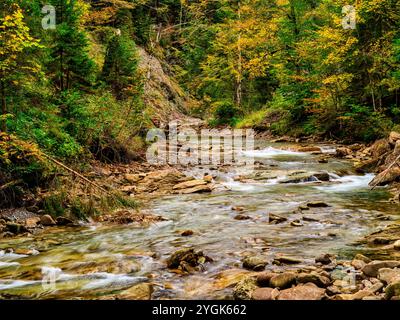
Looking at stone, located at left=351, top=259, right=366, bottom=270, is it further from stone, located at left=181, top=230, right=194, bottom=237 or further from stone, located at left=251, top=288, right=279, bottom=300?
stone, located at left=181, top=230, right=194, bottom=237

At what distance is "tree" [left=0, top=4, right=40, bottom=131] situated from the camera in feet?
27.3

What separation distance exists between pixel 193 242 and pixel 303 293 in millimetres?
3275

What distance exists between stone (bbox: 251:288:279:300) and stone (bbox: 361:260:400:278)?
1329 mm

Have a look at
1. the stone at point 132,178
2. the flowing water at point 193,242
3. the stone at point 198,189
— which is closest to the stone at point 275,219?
the flowing water at point 193,242

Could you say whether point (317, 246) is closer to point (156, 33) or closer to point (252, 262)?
point (252, 262)

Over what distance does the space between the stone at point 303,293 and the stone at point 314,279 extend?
7.3 inches

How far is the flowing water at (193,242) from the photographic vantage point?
5758 mm

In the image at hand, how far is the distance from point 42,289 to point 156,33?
149 feet

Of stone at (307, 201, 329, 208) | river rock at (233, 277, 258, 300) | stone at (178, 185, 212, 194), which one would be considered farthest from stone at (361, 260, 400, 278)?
stone at (178, 185, 212, 194)

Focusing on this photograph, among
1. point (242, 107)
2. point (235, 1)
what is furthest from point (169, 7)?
point (242, 107)

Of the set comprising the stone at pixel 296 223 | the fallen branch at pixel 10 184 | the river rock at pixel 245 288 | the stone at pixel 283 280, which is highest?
the fallen branch at pixel 10 184

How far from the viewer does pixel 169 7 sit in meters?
51.2

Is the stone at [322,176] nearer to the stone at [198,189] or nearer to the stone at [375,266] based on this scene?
the stone at [198,189]

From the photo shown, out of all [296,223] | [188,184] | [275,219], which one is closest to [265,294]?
[296,223]
